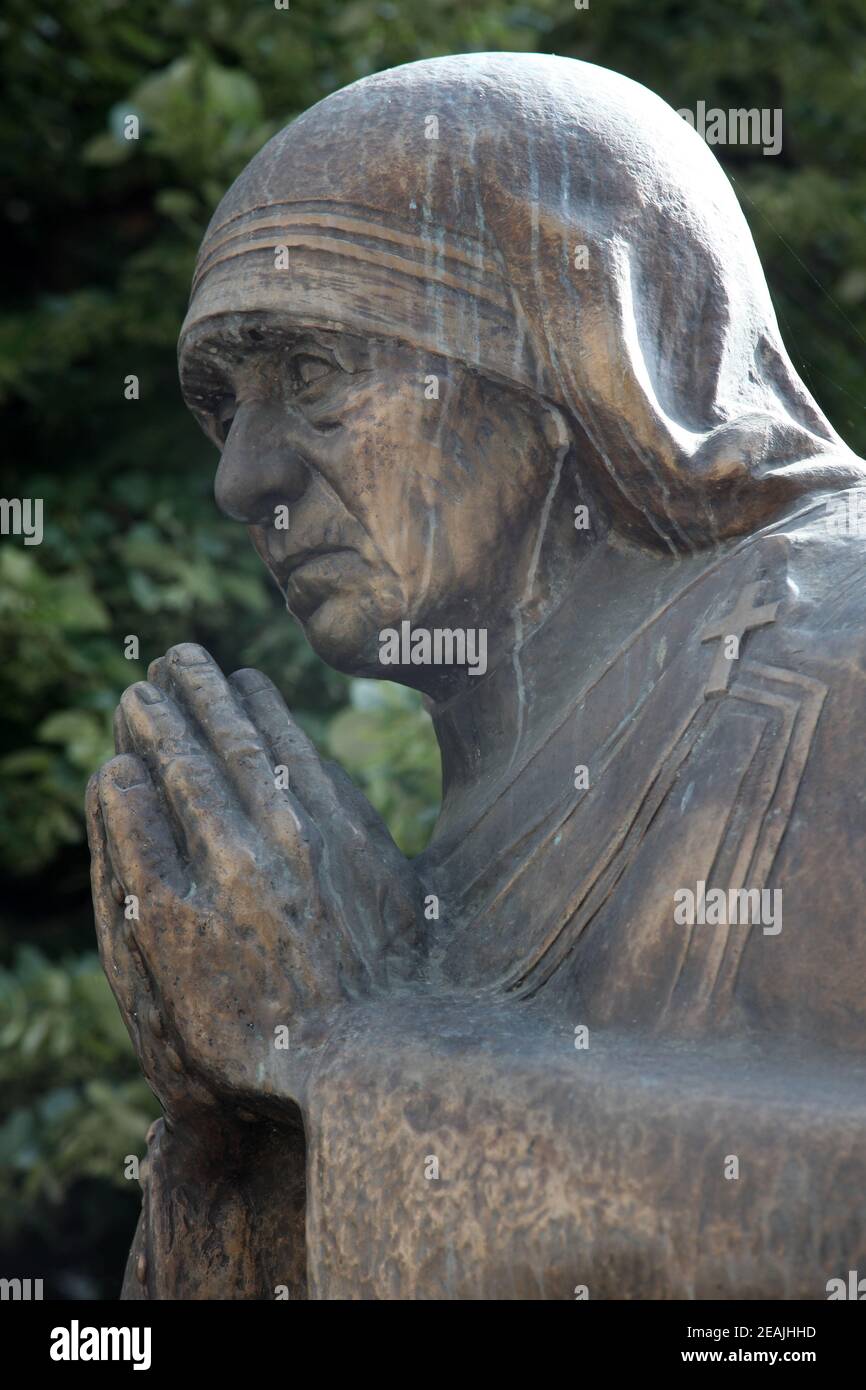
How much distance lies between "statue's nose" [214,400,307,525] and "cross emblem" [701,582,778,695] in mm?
763

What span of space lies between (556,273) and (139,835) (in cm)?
107

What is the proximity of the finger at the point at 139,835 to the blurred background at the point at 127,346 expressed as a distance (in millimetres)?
2949

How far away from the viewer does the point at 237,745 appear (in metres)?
3.32

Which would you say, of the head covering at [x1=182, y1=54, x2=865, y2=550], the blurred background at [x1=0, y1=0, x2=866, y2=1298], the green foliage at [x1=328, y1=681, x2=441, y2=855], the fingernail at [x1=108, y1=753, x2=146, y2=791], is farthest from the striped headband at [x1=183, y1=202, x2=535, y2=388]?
the blurred background at [x1=0, y1=0, x2=866, y2=1298]

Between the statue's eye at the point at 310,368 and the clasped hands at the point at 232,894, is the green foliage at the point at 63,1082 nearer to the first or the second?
the clasped hands at the point at 232,894

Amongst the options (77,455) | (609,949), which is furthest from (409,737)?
(609,949)

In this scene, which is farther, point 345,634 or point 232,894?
point 345,634

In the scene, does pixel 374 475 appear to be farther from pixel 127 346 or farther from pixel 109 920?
pixel 127 346

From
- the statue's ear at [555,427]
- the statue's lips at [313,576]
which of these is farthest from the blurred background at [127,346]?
the statue's ear at [555,427]

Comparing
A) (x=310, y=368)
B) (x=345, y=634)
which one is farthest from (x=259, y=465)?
(x=345, y=634)

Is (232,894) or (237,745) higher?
(237,745)

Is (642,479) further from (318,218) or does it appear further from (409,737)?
(409,737)
